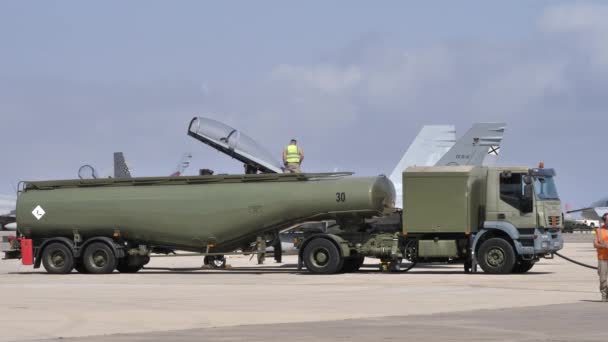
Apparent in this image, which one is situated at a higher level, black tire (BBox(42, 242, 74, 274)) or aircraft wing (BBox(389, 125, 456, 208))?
aircraft wing (BBox(389, 125, 456, 208))

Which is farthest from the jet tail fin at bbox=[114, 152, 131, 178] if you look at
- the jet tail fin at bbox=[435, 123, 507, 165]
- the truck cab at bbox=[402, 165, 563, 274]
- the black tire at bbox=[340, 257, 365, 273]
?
the truck cab at bbox=[402, 165, 563, 274]

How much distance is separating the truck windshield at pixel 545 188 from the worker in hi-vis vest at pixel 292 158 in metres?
8.49

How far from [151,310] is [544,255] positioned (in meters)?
15.9

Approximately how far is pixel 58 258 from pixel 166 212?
382 cm

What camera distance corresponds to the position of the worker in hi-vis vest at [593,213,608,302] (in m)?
21.0

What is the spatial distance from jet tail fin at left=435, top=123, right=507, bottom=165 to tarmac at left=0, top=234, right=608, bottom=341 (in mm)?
8146

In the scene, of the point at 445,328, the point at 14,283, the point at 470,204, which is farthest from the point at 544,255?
the point at 445,328

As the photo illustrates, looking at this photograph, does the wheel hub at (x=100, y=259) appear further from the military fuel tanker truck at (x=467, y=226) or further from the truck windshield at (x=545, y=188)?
the truck windshield at (x=545, y=188)

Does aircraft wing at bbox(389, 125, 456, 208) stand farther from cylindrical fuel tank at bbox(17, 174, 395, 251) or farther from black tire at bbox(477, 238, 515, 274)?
black tire at bbox(477, 238, 515, 274)

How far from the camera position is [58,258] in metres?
36.4

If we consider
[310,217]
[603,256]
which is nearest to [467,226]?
[310,217]

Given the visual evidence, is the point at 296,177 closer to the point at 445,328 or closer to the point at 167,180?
the point at 167,180

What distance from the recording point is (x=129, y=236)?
36.2m

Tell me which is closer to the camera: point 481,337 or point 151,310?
point 481,337
